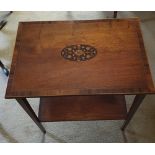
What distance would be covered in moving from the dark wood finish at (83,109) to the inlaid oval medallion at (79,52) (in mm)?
248

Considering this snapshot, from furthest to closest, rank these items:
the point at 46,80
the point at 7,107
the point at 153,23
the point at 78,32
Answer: the point at 153,23
the point at 7,107
the point at 78,32
the point at 46,80

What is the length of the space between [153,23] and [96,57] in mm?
996

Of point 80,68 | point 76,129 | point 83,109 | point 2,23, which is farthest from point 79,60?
point 2,23

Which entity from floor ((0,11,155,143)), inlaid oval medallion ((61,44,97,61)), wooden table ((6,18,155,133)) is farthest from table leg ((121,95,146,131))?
inlaid oval medallion ((61,44,97,61))

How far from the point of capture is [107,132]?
4.24ft

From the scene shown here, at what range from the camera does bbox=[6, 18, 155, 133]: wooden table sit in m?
0.90

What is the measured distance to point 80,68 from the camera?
37.7 inches

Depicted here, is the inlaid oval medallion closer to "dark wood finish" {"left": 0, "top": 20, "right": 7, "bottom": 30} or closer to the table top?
the table top

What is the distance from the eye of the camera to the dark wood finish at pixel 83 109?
1099 mm

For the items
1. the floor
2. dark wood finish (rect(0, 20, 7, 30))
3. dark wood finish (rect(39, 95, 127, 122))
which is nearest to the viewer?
dark wood finish (rect(39, 95, 127, 122))

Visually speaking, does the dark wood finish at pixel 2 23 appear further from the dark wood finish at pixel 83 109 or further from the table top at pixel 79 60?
the dark wood finish at pixel 83 109

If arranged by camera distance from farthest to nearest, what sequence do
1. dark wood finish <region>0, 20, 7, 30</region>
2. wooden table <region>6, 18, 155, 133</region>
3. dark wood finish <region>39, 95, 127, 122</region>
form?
dark wood finish <region>0, 20, 7, 30</region> < dark wood finish <region>39, 95, 127, 122</region> < wooden table <region>6, 18, 155, 133</region>
